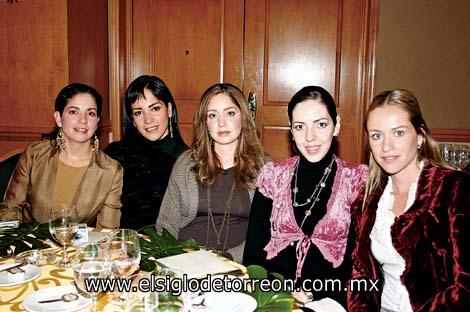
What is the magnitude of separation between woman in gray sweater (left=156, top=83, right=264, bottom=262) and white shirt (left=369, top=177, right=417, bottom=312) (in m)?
0.73

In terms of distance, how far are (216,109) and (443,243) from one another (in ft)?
4.13

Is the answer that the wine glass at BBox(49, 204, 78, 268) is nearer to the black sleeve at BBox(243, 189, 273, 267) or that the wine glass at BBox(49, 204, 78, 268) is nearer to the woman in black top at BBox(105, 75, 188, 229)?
the black sleeve at BBox(243, 189, 273, 267)

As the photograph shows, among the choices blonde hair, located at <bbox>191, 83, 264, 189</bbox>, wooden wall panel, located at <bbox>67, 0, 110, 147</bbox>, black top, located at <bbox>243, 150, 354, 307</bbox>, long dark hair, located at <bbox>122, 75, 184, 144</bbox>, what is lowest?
black top, located at <bbox>243, 150, 354, 307</bbox>

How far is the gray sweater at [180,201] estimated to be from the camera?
234 cm

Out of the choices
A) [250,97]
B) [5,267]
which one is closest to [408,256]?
[5,267]

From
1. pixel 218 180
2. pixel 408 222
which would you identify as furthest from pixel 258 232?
pixel 408 222

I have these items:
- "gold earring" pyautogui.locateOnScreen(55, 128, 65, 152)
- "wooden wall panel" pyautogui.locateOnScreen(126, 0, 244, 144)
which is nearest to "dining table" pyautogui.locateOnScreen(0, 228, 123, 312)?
"gold earring" pyautogui.locateOnScreen(55, 128, 65, 152)

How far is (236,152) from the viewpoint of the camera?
244cm

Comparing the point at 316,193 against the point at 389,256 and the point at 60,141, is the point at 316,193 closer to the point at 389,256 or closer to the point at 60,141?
the point at 389,256

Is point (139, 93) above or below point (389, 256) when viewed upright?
above

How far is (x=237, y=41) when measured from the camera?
4.23m

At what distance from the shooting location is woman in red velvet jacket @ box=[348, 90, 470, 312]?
1568mm

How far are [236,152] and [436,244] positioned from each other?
45.0 inches

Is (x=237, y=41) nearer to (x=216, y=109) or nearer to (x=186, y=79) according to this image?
(x=186, y=79)
